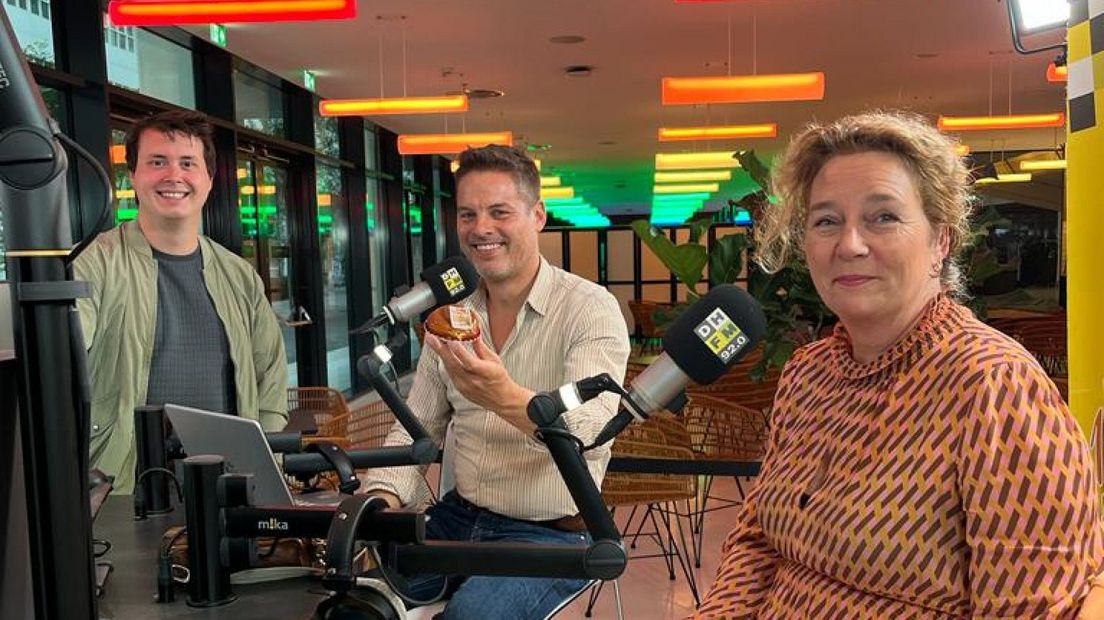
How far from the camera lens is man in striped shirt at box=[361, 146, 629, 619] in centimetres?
197

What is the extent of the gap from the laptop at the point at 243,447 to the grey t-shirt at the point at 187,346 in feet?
2.28

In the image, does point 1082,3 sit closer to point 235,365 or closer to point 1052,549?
point 1052,549

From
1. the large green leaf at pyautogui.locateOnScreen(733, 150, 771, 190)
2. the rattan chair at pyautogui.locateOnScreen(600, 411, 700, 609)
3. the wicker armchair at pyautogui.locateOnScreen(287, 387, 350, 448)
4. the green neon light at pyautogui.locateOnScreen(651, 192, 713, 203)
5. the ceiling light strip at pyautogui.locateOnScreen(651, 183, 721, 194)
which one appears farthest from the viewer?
the green neon light at pyautogui.locateOnScreen(651, 192, 713, 203)

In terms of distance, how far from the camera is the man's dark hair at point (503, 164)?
6.85 ft

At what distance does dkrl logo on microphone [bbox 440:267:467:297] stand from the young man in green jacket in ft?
2.74

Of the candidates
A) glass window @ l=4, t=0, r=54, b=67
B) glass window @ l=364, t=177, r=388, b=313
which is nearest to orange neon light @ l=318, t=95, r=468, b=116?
glass window @ l=4, t=0, r=54, b=67

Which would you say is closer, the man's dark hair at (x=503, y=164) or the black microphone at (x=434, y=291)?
the black microphone at (x=434, y=291)

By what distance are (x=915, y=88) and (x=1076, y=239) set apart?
9.41 metres

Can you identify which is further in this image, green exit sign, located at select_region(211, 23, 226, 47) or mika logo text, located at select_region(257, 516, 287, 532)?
green exit sign, located at select_region(211, 23, 226, 47)

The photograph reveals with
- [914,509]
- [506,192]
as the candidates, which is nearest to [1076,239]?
[914,509]

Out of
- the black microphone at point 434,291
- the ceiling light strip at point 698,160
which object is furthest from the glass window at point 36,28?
the ceiling light strip at point 698,160

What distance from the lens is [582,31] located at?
735 cm

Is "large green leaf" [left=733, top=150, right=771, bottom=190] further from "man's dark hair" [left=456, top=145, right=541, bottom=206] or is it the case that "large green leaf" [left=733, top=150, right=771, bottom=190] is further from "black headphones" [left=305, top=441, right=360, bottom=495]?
"black headphones" [left=305, top=441, right=360, bottom=495]

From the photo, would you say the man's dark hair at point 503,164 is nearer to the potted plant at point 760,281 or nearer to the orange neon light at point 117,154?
the potted plant at point 760,281
